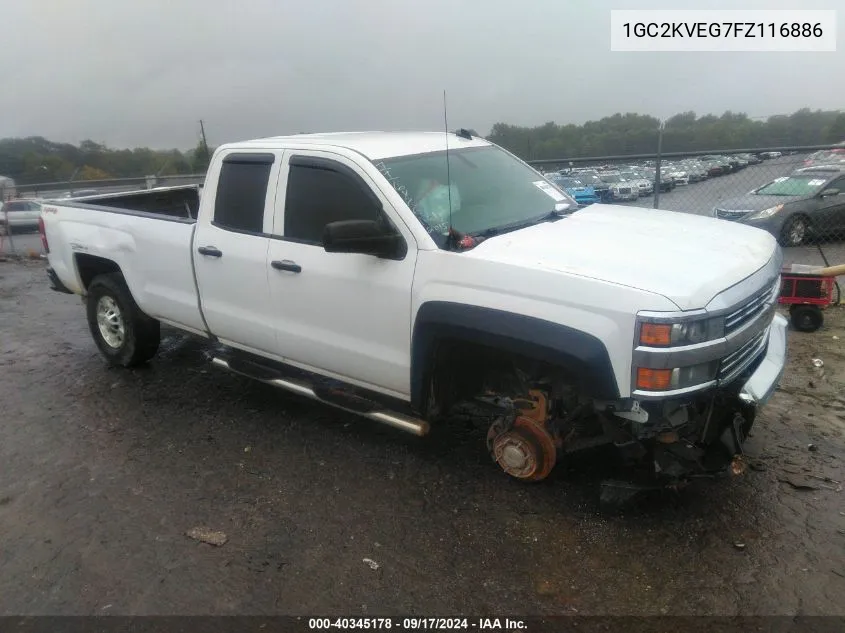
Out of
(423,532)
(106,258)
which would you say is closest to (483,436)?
(423,532)

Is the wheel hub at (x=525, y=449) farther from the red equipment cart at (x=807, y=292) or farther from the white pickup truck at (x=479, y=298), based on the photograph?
the red equipment cart at (x=807, y=292)

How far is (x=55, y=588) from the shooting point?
3080 mm

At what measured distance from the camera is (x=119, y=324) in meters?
5.75

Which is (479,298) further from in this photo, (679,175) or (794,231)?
(794,231)

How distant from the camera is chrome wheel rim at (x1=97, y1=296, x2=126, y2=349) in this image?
5.72m

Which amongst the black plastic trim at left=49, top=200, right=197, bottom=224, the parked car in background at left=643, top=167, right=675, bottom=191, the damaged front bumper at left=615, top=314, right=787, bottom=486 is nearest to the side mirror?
the damaged front bumper at left=615, top=314, right=787, bottom=486

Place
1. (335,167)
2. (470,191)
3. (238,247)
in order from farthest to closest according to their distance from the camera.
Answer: (238,247) < (470,191) < (335,167)

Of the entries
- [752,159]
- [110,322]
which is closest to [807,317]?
[752,159]

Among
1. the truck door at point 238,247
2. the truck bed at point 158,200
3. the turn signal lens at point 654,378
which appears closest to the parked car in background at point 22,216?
the truck bed at point 158,200

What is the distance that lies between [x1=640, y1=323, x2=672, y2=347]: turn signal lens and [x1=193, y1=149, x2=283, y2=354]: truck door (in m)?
2.40

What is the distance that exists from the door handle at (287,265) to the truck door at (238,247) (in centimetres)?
12

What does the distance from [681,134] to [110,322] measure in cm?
656

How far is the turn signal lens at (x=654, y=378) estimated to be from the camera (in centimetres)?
282

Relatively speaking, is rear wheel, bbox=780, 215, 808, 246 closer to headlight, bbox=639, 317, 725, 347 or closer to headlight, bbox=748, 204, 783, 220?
headlight, bbox=748, 204, 783, 220
